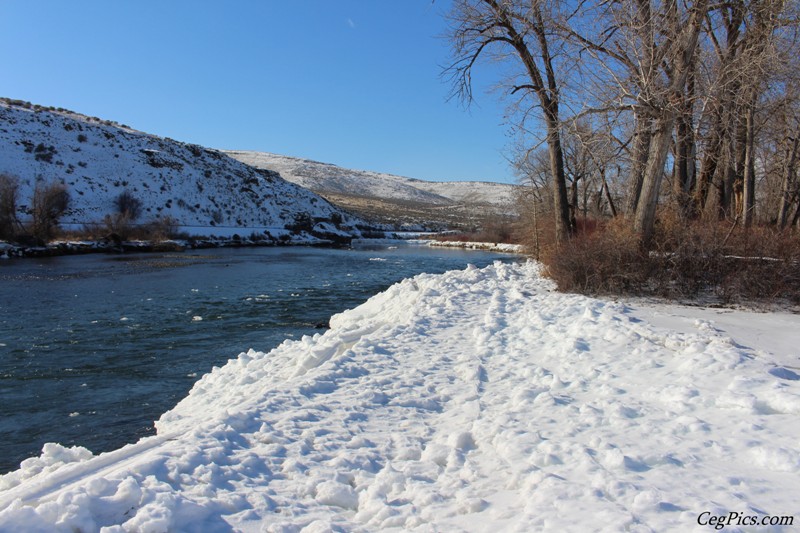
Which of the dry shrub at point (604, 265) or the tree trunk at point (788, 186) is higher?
the tree trunk at point (788, 186)

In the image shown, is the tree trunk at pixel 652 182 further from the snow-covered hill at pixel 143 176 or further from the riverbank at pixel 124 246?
the snow-covered hill at pixel 143 176

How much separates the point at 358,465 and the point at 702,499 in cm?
240

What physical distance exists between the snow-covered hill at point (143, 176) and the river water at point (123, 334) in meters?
32.4

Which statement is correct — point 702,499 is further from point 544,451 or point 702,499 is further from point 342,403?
point 342,403

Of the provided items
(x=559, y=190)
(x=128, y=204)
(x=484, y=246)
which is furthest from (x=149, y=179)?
(x=559, y=190)

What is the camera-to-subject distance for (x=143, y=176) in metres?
65.3

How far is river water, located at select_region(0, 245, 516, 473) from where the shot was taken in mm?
7191

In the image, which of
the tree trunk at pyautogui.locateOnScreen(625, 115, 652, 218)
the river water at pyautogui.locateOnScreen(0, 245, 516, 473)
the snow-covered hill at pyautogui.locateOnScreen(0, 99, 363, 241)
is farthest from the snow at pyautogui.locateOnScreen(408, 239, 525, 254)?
the tree trunk at pyautogui.locateOnScreen(625, 115, 652, 218)

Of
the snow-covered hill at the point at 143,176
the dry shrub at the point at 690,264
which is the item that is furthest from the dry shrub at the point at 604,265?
the snow-covered hill at the point at 143,176

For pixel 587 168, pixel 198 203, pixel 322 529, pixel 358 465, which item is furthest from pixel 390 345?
pixel 198 203

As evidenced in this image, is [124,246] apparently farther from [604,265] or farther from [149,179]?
[604,265]

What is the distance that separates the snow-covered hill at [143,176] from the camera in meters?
56.1

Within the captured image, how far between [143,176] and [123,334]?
60504mm

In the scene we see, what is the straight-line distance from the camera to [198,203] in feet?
218
